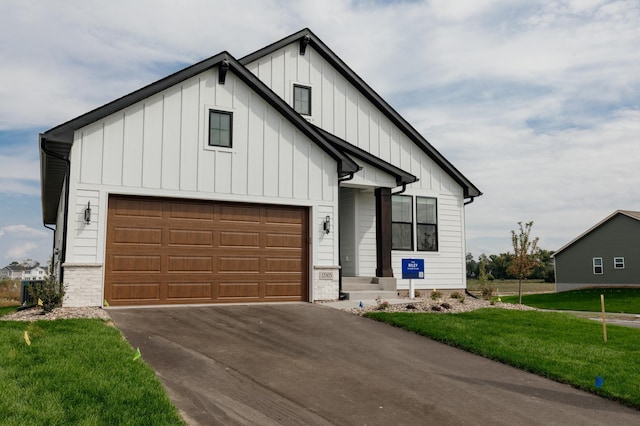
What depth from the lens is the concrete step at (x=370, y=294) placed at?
14231 mm

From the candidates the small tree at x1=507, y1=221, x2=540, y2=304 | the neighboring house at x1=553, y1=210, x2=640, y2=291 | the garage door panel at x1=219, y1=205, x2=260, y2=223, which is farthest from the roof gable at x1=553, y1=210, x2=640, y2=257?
the garage door panel at x1=219, y1=205, x2=260, y2=223

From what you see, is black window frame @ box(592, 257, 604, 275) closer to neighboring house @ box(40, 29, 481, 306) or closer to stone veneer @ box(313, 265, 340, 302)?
neighboring house @ box(40, 29, 481, 306)

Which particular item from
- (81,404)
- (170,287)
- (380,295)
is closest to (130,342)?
(81,404)

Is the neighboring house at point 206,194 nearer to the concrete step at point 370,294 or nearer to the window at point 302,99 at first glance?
the concrete step at point 370,294

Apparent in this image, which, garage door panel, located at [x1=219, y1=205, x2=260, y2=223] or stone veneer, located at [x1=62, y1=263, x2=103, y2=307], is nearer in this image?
stone veneer, located at [x1=62, y1=263, x2=103, y2=307]

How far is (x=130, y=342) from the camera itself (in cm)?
825

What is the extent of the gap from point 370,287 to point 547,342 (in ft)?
20.7

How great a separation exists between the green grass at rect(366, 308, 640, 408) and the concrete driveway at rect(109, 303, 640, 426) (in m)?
0.28

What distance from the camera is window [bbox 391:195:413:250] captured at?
679 inches

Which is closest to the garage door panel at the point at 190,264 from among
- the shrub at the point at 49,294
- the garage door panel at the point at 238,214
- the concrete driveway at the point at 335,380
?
the garage door panel at the point at 238,214

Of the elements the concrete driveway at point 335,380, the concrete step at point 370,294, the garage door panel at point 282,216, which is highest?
the garage door panel at point 282,216

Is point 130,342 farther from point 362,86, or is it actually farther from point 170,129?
point 362,86

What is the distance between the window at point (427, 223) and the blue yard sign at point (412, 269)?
1139 millimetres

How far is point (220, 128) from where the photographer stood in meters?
13.0
